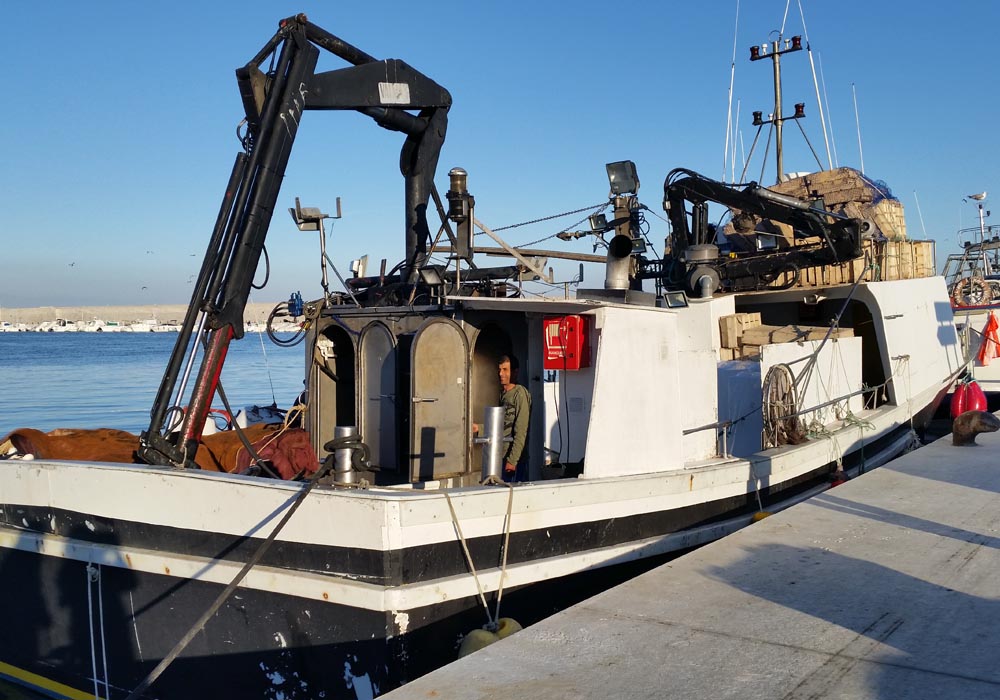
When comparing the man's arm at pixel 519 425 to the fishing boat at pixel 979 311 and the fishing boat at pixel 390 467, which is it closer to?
the fishing boat at pixel 390 467

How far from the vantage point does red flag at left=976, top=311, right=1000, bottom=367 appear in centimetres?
1694

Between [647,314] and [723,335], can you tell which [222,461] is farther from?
[723,335]

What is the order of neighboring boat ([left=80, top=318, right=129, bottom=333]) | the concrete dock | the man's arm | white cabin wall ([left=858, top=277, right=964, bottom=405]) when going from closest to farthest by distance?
the concrete dock → the man's arm → white cabin wall ([left=858, top=277, right=964, bottom=405]) → neighboring boat ([left=80, top=318, right=129, bottom=333])

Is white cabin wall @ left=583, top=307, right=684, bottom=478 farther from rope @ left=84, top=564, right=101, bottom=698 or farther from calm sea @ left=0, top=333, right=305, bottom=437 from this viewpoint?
calm sea @ left=0, top=333, right=305, bottom=437

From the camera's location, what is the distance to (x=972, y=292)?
20.8 m

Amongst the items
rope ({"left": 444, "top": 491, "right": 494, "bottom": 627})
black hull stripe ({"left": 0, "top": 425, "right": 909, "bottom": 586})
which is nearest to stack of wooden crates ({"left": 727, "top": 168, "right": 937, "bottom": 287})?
black hull stripe ({"left": 0, "top": 425, "right": 909, "bottom": 586})

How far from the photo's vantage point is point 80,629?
6.09m

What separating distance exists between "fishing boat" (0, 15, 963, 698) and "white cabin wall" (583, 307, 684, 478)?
0.07 feet

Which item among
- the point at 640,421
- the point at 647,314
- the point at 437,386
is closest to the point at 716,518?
the point at 640,421

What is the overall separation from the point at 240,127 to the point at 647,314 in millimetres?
3693

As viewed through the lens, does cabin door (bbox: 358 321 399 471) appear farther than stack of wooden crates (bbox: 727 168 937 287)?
No

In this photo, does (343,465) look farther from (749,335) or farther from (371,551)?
(749,335)

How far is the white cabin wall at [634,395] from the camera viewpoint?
6.52m

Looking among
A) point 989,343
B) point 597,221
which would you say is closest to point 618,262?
point 597,221
